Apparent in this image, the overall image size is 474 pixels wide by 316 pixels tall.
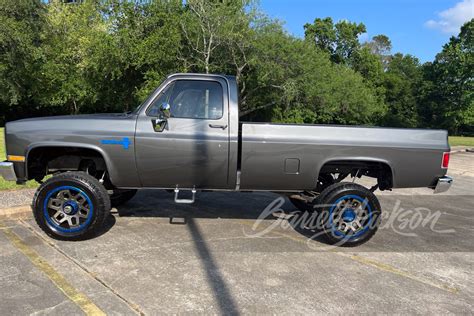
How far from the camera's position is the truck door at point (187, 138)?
488cm

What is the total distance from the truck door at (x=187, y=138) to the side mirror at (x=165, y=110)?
0.08 meters

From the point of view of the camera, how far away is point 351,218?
5.18 meters

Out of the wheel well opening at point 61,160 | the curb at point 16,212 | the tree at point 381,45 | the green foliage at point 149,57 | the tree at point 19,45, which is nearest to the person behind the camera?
the wheel well opening at point 61,160

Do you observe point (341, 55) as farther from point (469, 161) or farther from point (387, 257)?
point (387, 257)

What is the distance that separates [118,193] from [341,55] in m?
59.1

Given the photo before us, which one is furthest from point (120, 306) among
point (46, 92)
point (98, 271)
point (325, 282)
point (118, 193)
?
A: point (46, 92)

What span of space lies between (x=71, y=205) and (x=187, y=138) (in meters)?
1.64

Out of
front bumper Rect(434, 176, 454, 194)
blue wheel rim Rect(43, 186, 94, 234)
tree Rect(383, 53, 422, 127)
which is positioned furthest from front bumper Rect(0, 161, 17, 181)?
tree Rect(383, 53, 422, 127)

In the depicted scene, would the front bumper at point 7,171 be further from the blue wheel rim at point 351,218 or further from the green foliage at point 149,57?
the green foliage at point 149,57

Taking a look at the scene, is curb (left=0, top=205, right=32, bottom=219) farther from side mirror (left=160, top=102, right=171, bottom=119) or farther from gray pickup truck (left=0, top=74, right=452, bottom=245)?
side mirror (left=160, top=102, right=171, bottom=119)

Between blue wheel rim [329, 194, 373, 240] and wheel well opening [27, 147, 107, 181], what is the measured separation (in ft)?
10.1

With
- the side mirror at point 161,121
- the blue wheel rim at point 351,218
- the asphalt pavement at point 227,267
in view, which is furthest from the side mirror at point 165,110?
the blue wheel rim at point 351,218

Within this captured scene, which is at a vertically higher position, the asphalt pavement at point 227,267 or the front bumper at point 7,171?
the front bumper at point 7,171

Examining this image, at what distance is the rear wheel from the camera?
5.08m
